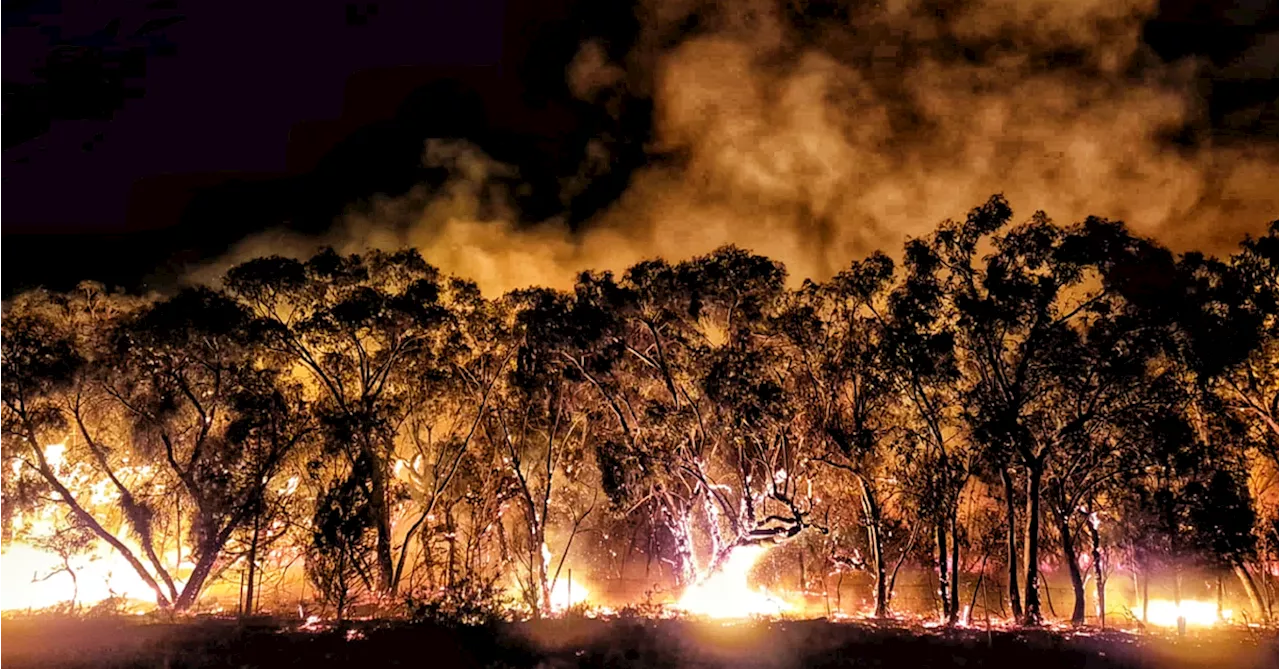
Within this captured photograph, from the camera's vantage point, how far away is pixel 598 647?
606 inches

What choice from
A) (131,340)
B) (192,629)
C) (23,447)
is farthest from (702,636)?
(23,447)

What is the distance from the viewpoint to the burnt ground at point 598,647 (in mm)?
14812

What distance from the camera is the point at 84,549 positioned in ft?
69.7

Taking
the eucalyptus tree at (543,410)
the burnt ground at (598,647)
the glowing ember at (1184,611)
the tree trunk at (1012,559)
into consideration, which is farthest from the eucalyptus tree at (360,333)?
the glowing ember at (1184,611)

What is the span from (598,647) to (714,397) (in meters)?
6.44

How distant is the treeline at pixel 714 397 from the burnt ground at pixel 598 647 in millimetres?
1940

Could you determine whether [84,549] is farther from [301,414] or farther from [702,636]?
[702,636]

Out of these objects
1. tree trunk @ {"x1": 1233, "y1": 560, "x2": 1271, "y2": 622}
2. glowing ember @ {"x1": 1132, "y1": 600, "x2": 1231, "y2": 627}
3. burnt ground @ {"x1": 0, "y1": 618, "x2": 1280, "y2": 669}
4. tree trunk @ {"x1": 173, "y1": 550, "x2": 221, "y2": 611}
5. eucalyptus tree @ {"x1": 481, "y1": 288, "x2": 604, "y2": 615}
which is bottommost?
glowing ember @ {"x1": 1132, "y1": 600, "x2": 1231, "y2": 627}

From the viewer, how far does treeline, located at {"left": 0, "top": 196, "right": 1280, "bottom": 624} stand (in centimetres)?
1900

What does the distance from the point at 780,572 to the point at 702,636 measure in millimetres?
12726

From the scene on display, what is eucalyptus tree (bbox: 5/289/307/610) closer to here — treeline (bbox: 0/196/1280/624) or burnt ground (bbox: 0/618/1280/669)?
treeline (bbox: 0/196/1280/624)

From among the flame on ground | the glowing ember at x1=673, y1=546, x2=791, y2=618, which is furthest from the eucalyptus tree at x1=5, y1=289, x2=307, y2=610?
the glowing ember at x1=673, y1=546, x2=791, y2=618

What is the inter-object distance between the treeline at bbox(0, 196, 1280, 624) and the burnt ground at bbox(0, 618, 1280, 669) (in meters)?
1.94

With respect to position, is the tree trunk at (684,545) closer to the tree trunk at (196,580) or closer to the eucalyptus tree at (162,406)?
the eucalyptus tree at (162,406)
